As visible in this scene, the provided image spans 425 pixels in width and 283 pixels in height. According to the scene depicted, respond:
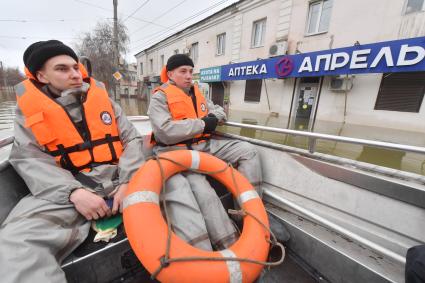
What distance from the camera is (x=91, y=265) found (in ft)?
3.22

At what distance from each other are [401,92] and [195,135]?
245 inches

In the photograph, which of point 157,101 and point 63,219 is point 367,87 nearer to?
point 157,101

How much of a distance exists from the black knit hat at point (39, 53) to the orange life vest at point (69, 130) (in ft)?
0.40

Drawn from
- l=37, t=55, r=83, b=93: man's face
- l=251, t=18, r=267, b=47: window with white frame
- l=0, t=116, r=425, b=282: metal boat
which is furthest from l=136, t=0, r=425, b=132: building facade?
l=37, t=55, r=83, b=93: man's face

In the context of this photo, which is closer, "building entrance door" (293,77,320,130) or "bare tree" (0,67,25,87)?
"building entrance door" (293,77,320,130)

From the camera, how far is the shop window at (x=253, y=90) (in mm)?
8648

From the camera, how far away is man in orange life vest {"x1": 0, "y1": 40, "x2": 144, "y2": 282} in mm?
821

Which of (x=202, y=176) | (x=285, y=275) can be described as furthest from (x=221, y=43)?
(x=285, y=275)

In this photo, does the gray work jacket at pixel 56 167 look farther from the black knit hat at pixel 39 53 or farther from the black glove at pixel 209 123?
the black glove at pixel 209 123

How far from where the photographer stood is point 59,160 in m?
1.25

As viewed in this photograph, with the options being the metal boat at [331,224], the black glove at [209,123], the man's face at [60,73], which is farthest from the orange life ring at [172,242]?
the man's face at [60,73]

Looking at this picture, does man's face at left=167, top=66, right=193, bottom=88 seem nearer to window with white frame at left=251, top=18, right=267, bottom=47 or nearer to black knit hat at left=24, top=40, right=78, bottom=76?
black knit hat at left=24, top=40, right=78, bottom=76

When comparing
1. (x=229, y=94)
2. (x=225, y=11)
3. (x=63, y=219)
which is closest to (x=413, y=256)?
(x=63, y=219)

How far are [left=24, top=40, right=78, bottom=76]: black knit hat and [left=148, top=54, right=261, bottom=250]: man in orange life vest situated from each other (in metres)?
0.78
